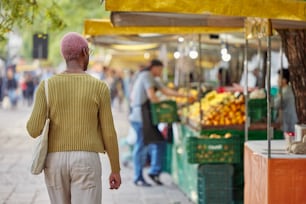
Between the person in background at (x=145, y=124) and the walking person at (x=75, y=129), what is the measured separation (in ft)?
19.3

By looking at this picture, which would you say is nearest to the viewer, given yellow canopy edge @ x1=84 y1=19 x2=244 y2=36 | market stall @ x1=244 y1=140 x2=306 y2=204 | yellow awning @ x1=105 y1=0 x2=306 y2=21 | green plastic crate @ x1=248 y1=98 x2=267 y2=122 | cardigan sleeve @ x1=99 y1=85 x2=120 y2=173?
cardigan sleeve @ x1=99 y1=85 x2=120 y2=173

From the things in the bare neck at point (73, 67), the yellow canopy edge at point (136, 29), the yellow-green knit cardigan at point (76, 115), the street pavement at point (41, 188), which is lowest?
the street pavement at point (41, 188)

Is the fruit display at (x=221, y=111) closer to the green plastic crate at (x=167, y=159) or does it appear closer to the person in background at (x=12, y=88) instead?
the green plastic crate at (x=167, y=159)

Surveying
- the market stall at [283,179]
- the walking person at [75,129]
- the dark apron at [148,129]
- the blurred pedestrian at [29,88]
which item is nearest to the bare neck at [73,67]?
the walking person at [75,129]

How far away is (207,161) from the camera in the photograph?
8258 millimetres

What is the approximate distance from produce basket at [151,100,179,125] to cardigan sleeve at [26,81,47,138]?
5.88 metres

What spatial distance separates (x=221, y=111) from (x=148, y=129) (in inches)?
71.5

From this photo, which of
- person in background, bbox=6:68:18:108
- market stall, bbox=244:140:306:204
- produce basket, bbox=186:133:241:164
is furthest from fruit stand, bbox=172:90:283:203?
person in background, bbox=6:68:18:108

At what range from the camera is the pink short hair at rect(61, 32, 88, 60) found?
4.98 m

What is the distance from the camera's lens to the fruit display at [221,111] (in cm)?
930

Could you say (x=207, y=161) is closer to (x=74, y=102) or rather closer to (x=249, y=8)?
(x=249, y=8)

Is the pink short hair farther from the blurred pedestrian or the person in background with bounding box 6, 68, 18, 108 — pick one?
the blurred pedestrian

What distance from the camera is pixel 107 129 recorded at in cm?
498

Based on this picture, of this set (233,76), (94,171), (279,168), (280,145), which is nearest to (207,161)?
(280,145)
